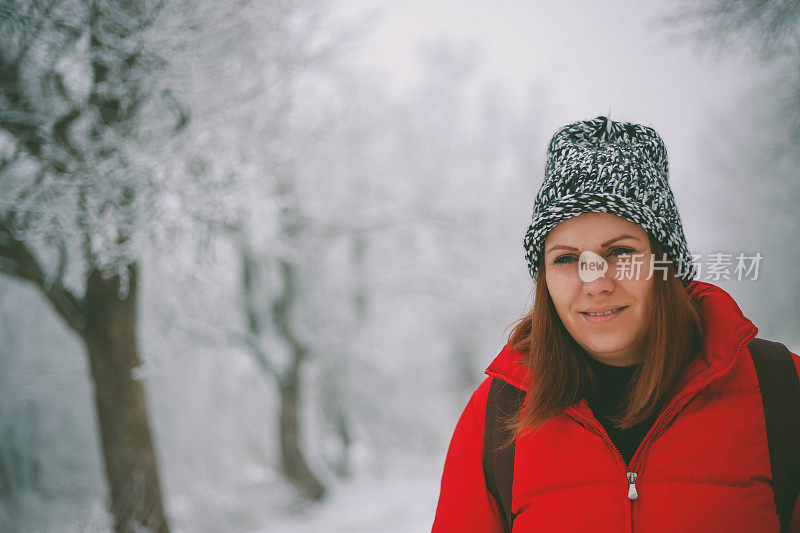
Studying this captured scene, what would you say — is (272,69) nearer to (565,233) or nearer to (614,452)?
(565,233)

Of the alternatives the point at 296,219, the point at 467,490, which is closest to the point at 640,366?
the point at 467,490

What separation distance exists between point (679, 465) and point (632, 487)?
0.38ft

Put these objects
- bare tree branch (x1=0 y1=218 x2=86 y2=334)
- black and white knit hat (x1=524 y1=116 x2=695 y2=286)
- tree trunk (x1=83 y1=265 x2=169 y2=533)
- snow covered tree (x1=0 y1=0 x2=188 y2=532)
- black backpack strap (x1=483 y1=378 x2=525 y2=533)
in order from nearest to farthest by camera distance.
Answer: black and white knit hat (x1=524 y1=116 x2=695 y2=286) → black backpack strap (x1=483 y1=378 x2=525 y2=533) → snow covered tree (x1=0 y1=0 x2=188 y2=532) → bare tree branch (x1=0 y1=218 x2=86 y2=334) → tree trunk (x1=83 y1=265 x2=169 y2=533)

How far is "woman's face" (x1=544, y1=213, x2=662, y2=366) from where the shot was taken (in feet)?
4.09

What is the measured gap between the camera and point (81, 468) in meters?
7.61

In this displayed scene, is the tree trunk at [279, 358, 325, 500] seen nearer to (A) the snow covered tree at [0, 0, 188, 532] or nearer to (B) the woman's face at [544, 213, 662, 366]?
(A) the snow covered tree at [0, 0, 188, 532]

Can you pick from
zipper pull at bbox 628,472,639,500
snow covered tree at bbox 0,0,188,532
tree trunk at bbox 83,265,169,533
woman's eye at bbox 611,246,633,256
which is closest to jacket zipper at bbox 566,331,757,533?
zipper pull at bbox 628,472,639,500

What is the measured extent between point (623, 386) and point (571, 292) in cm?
33

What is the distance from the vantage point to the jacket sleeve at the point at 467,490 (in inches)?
53.6

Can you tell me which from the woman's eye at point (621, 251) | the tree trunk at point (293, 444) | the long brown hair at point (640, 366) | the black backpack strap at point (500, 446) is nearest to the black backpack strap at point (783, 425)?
the long brown hair at point (640, 366)

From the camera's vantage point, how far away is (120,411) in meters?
3.69

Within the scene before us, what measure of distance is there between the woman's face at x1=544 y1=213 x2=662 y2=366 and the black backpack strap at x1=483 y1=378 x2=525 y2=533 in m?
0.28

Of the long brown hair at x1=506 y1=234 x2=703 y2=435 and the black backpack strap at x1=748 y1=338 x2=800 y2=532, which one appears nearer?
the black backpack strap at x1=748 y1=338 x2=800 y2=532
